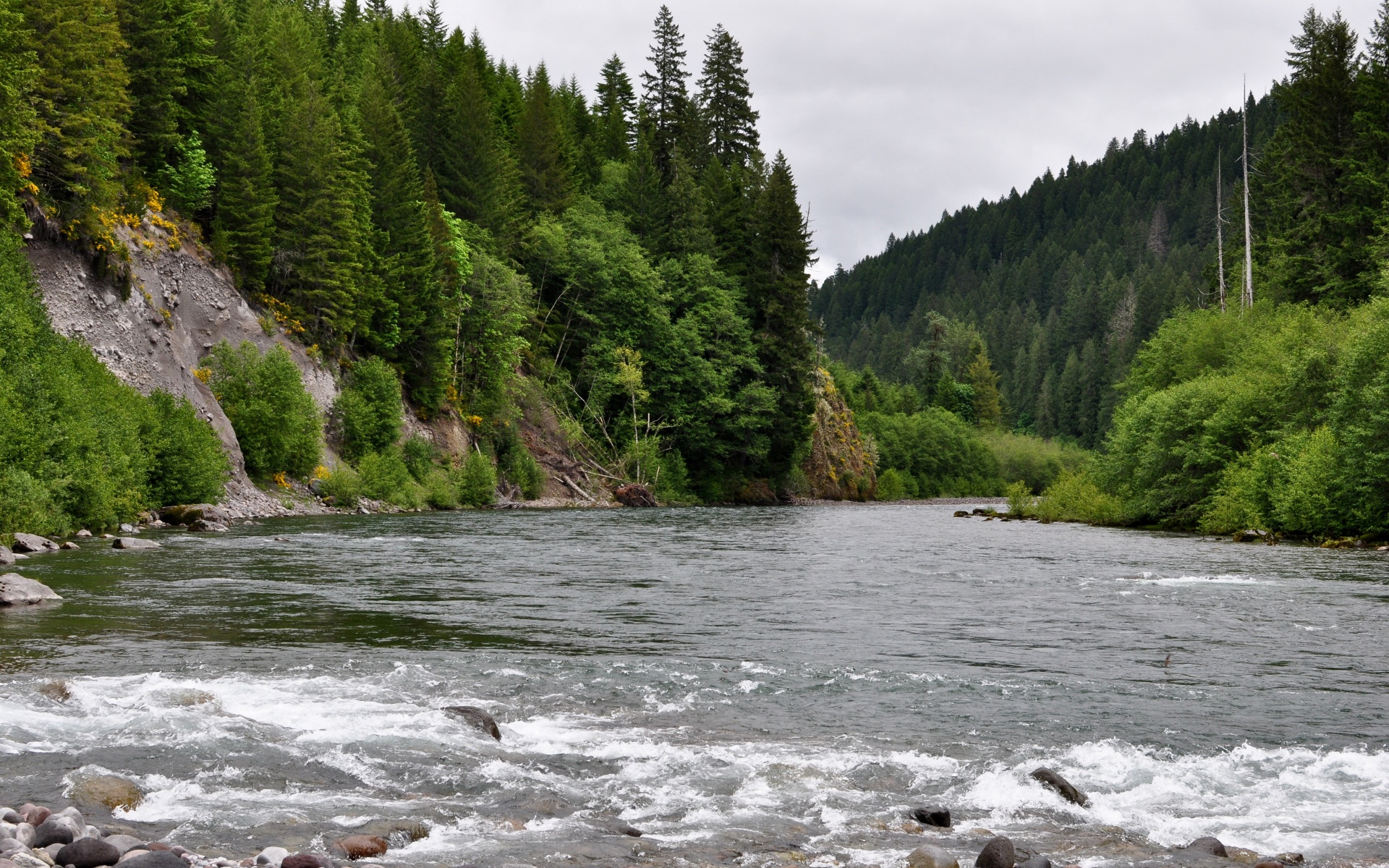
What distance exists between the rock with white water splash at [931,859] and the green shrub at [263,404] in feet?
138

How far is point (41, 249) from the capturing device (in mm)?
38156

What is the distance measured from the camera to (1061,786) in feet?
32.6

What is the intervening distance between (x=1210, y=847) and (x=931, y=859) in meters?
2.41

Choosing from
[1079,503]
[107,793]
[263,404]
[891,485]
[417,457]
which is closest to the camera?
[107,793]

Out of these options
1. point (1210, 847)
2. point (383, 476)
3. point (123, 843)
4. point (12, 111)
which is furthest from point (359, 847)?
point (383, 476)

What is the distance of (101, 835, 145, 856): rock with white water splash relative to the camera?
7.36 meters

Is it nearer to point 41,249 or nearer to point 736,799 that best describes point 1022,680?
point 736,799

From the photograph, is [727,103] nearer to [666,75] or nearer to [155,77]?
[666,75]

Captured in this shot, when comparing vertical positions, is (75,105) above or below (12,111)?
above

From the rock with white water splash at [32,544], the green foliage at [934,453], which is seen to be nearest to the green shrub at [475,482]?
the rock with white water splash at [32,544]

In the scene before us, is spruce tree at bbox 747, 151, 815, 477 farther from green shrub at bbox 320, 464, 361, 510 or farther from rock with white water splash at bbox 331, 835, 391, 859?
rock with white water splash at bbox 331, 835, 391, 859

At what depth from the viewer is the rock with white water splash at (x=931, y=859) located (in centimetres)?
796

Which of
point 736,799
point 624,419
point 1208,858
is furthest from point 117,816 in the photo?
point 624,419

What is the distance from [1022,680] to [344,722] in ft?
29.3
